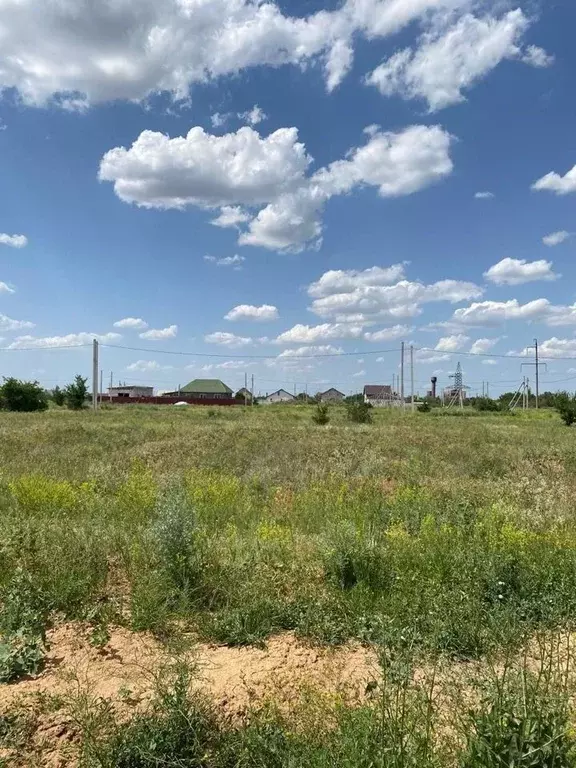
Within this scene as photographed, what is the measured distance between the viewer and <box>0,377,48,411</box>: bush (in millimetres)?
47500

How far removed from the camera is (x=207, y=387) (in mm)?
106625

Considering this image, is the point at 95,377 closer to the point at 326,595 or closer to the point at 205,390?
the point at 326,595

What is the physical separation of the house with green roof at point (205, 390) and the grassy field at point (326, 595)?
92374mm

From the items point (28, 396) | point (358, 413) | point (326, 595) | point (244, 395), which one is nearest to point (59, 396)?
point (28, 396)

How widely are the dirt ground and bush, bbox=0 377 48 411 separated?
159ft

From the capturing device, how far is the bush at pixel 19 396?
156 feet

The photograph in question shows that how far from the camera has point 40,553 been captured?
542 cm

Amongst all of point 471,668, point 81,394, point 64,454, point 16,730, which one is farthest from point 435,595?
point 81,394

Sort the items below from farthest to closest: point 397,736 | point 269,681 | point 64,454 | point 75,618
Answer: point 64,454
point 75,618
point 269,681
point 397,736

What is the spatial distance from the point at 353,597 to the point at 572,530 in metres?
3.95

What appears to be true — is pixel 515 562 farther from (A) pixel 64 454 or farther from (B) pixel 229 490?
(A) pixel 64 454

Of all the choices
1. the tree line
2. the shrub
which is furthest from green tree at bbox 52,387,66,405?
the shrub

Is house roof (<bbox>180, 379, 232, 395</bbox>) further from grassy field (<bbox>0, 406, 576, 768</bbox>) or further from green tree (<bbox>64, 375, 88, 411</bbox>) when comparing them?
grassy field (<bbox>0, 406, 576, 768</bbox>)

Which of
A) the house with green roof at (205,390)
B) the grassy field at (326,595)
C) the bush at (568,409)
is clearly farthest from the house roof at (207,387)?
the grassy field at (326,595)
